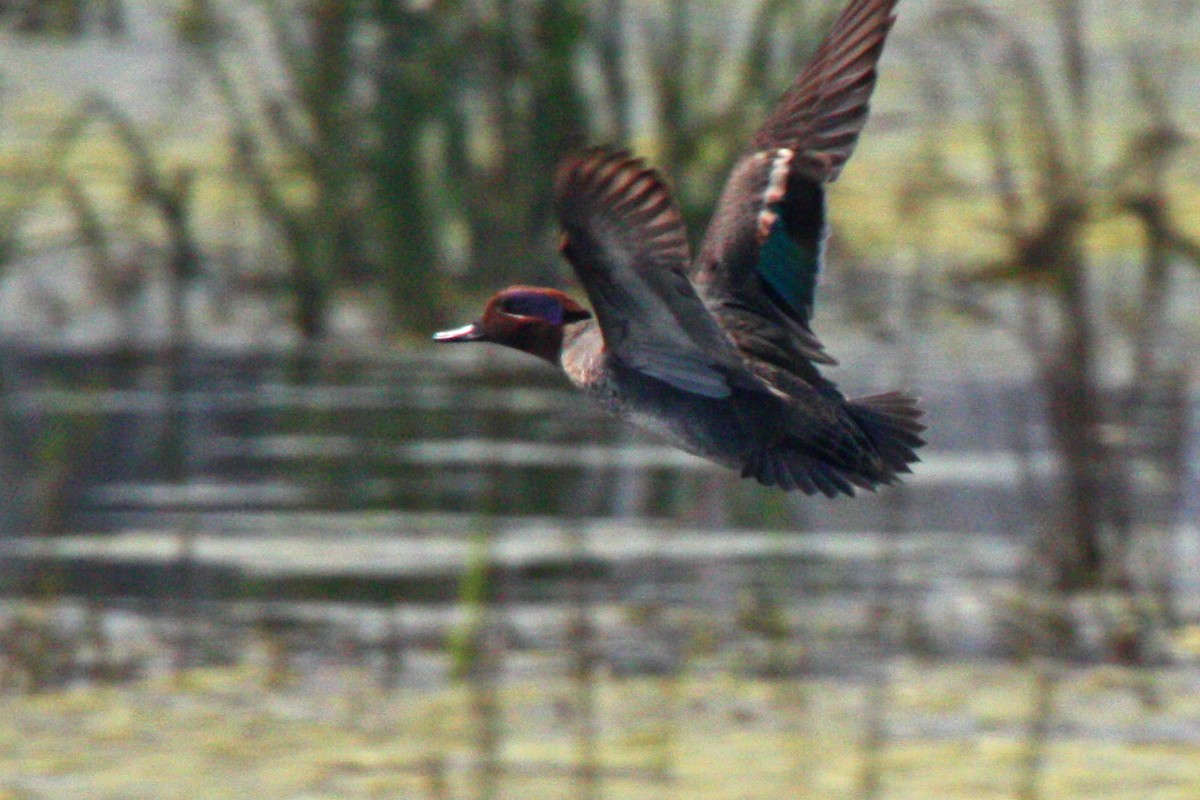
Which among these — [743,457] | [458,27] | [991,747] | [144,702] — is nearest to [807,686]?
[991,747]

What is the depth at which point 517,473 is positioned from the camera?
31.7ft

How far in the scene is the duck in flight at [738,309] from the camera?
7.25 feet

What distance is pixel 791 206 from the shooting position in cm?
294

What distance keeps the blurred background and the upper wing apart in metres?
1.95

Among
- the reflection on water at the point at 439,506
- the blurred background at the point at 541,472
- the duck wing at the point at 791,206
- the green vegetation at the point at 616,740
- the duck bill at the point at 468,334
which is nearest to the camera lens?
the duck bill at the point at 468,334

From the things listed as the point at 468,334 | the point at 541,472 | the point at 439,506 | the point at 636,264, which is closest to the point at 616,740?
the point at 439,506

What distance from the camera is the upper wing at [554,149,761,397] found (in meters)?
2.20

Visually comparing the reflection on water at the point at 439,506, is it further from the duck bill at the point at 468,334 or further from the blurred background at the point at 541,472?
the duck bill at the point at 468,334

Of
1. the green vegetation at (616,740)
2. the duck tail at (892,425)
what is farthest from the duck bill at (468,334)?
the green vegetation at (616,740)

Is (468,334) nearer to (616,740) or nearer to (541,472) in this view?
(616,740)

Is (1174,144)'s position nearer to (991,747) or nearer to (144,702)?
(991,747)

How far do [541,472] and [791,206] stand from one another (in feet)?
22.3

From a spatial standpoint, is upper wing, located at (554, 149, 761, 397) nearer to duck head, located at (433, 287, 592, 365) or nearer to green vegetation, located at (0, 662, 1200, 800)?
duck head, located at (433, 287, 592, 365)

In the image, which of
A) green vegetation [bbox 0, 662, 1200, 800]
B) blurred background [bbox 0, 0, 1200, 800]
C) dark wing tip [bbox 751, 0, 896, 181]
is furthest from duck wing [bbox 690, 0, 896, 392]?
green vegetation [bbox 0, 662, 1200, 800]
